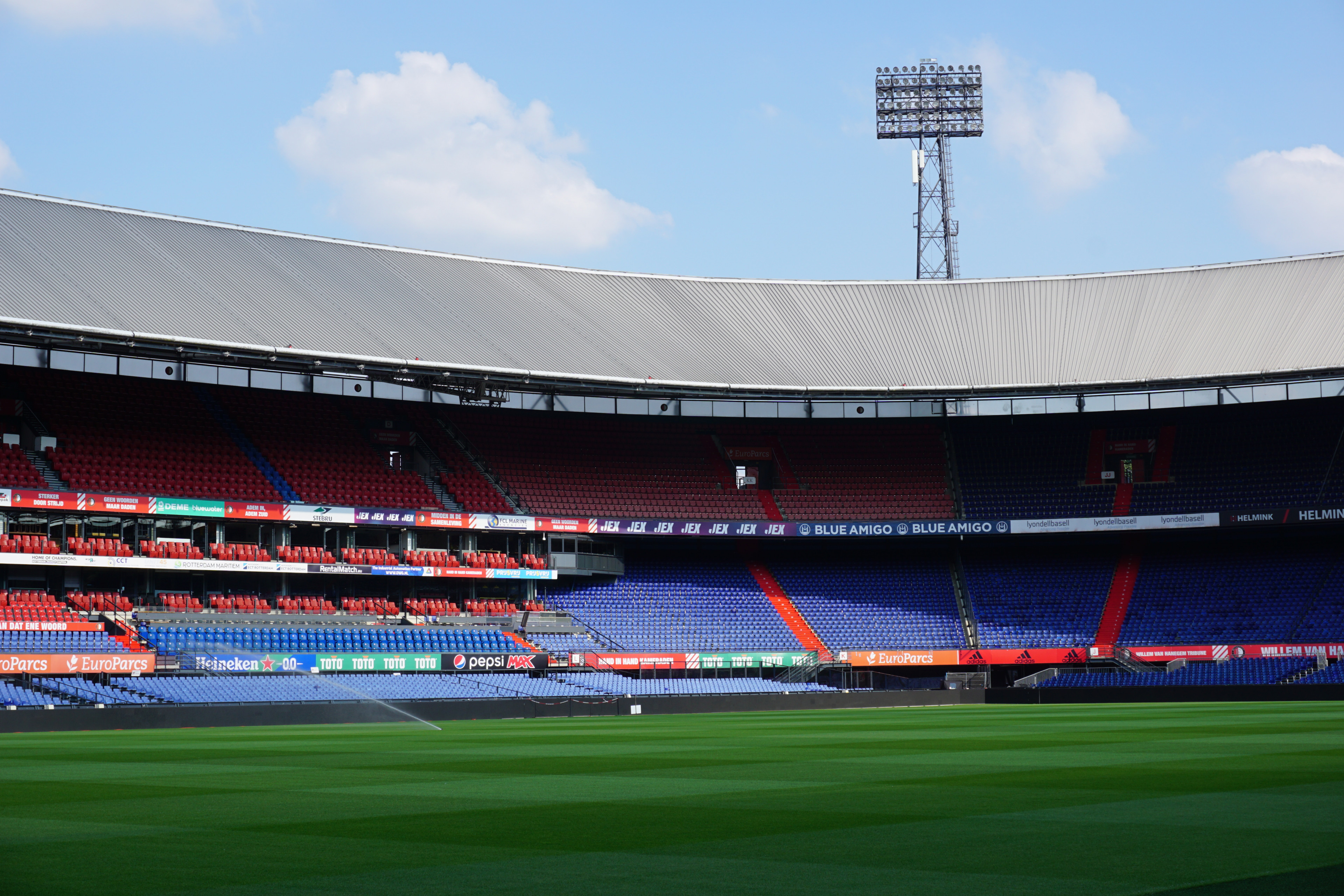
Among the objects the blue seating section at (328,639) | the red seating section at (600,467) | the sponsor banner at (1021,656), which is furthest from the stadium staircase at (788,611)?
the blue seating section at (328,639)

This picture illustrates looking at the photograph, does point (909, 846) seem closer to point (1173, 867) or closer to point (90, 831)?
point (1173, 867)

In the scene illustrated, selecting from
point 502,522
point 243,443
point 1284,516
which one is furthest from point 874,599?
point 243,443

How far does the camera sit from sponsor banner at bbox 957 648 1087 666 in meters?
59.5

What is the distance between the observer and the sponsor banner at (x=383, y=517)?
56031 millimetres

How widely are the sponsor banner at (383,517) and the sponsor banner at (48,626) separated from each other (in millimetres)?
11489

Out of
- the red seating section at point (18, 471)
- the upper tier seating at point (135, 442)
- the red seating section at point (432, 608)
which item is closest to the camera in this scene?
the red seating section at point (18, 471)

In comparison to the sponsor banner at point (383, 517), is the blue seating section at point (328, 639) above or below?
below

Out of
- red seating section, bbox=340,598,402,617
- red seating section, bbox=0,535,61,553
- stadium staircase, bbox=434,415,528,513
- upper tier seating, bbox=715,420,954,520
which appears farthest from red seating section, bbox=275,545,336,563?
upper tier seating, bbox=715,420,954,520

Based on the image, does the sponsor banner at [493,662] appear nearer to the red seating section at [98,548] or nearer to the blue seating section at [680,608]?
the blue seating section at [680,608]

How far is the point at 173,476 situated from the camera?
5306cm

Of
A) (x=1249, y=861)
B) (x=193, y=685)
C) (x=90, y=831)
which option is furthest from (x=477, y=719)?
(x=1249, y=861)

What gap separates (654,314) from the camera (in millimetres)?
64312

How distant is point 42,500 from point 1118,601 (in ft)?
144

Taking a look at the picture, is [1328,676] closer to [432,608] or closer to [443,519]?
[443,519]
